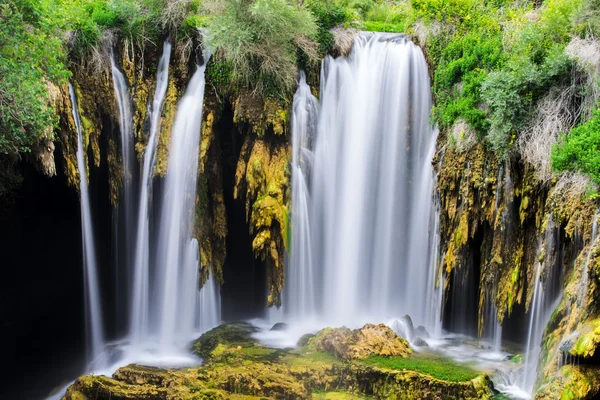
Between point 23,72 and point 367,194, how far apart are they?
7608mm

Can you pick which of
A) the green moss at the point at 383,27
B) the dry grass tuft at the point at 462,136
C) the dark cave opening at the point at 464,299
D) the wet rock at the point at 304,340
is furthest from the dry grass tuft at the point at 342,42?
the wet rock at the point at 304,340

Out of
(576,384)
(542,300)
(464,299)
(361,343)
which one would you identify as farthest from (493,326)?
(576,384)

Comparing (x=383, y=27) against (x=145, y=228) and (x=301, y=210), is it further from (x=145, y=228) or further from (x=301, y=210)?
(x=145, y=228)

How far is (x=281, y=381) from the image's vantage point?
9391 mm

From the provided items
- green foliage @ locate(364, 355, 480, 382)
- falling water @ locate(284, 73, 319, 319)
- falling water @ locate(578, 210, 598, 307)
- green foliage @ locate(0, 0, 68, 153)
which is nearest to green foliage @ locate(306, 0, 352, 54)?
falling water @ locate(284, 73, 319, 319)

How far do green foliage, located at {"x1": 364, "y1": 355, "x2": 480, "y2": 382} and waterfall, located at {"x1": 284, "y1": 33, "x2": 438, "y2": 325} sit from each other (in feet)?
9.10

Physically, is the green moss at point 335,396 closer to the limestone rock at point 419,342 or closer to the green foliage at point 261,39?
the limestone rock at point 419,342

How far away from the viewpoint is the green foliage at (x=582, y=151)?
8078 mm

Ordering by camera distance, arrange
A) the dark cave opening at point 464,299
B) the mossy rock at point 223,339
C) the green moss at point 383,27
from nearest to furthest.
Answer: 1. the mossy rock at point 223,339
2. the dark cave opening at point 464,299
3. the green moss at point 383,27

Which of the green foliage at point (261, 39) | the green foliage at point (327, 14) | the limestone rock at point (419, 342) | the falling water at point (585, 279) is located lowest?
the limestone rock at point (419, 342)

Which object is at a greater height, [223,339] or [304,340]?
[304,340]

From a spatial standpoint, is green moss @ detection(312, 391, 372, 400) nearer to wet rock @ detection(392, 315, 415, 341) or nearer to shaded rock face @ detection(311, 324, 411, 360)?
shaded rock face @ detection(311, 324, 411, 360)

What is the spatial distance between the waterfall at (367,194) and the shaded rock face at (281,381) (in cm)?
242

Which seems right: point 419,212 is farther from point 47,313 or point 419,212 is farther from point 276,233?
point 47,313
